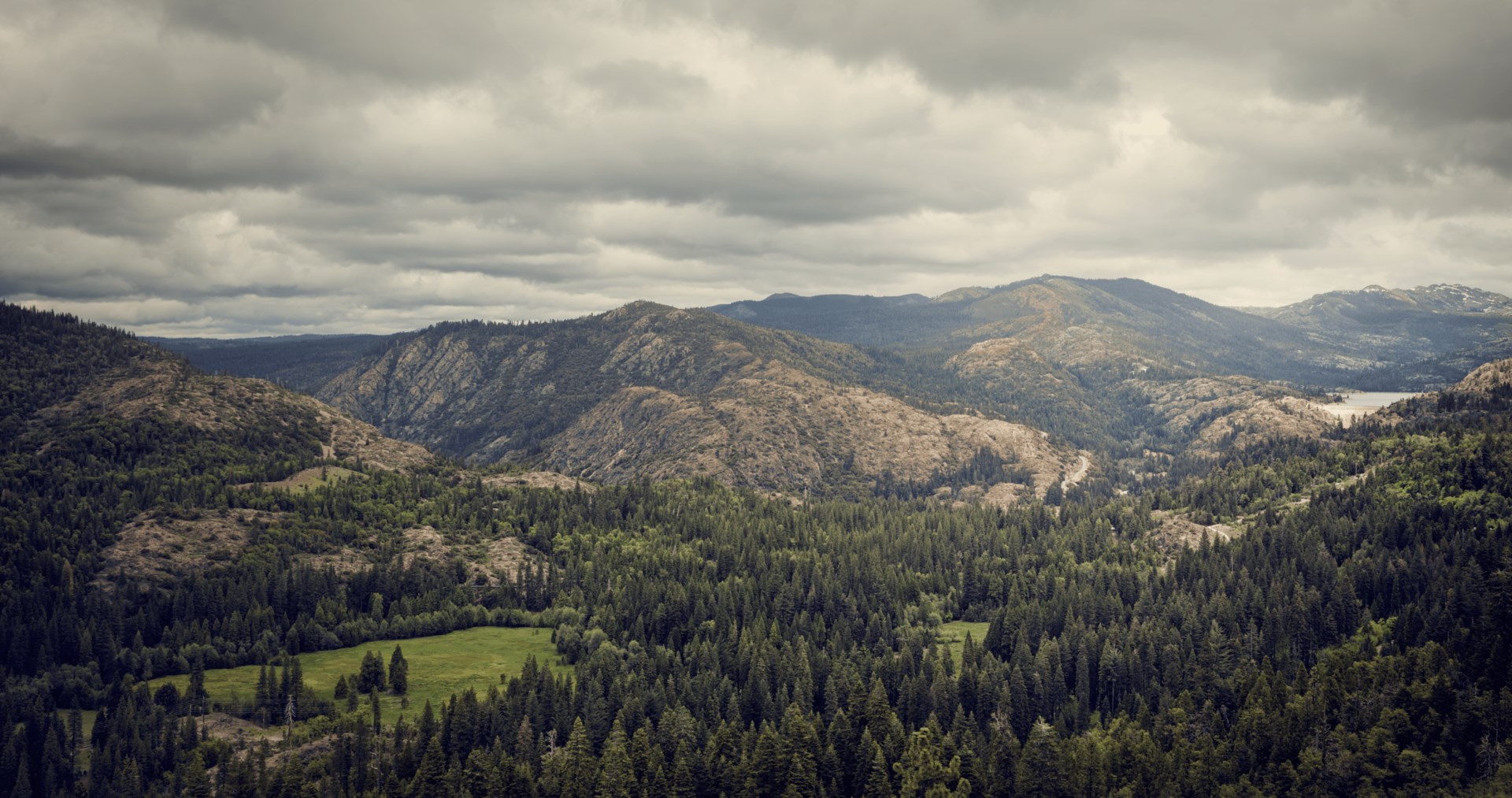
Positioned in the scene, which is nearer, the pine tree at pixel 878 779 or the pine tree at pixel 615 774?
the pine tree at pixel 615 774

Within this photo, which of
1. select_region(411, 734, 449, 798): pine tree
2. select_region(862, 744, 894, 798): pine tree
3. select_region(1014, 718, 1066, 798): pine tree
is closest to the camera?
select_region(1014, 718, 1066, 798): pine tree

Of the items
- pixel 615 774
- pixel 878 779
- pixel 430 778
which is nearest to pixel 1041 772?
pixel 878 779

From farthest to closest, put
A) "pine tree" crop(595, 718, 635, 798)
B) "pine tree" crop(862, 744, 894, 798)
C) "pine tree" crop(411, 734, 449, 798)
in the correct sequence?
"pine tree" crop(411, 734, 449, 798)
"pine tree" crop(862, 744, 894, 798)
"pine tree" crop(595, 718, 635, 798)

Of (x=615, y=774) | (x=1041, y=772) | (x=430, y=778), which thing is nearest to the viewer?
(x=1041, y=772)

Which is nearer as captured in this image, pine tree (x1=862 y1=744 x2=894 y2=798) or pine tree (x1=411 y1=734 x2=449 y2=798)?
A: pine tree (x1=862 y1=744 x2=894 y2=798)

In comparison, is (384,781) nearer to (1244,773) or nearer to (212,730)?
(212,730)

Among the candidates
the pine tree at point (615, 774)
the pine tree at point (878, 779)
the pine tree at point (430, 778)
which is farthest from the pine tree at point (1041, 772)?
the pine tree at point (430, 778)

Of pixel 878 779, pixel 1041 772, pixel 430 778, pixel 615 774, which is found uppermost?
pixel 1041 772

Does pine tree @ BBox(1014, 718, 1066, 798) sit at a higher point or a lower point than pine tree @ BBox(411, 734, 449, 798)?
higher

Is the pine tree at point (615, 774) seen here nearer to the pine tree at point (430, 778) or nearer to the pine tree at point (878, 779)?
the pine tree at point (430, 778)

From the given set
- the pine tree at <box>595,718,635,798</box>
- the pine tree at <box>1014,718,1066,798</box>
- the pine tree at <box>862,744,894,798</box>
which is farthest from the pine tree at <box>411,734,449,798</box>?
the pine tree at <box>1014,718,1066,798</box>

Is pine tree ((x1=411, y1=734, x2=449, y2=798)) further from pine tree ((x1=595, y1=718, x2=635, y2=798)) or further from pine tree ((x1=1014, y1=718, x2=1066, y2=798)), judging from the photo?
pine tree ((x1=1014, y1=718, x2=1066, y2=798))

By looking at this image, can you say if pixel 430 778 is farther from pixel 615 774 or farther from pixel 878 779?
pixel 878 779

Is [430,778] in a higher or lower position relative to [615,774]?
lower
